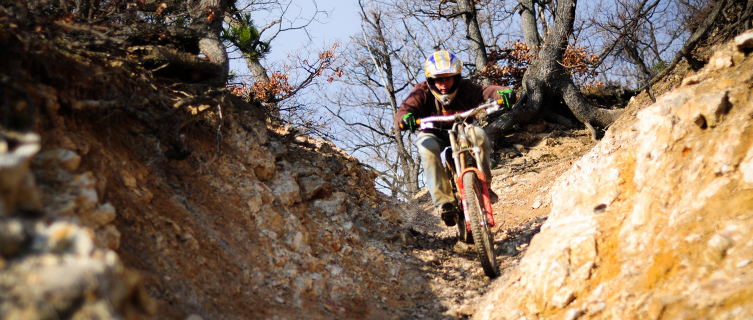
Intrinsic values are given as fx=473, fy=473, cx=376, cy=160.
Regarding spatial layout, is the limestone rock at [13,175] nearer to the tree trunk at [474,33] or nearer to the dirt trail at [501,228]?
the dirt trail at [501,228]

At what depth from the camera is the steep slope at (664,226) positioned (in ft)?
8.62

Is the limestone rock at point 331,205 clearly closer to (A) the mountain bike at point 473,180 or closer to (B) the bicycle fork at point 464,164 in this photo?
(A) the mountain bike at point 473,180

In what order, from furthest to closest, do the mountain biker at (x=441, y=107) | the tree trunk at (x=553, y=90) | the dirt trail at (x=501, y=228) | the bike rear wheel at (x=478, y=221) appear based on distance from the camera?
the tree trunk at (x=553, y=90) → the mountain biker at (x=441, y=107) → the dirt trail at (x=501, y=228) → the bike rear wheel at (x=478, y=221)

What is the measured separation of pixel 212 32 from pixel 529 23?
9.32m

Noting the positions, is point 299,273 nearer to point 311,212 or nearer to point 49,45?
point 311,212

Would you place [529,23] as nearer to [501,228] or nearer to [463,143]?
[501,228]

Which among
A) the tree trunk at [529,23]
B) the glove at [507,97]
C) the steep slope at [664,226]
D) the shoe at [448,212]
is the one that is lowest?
the steep slope at [664,226]

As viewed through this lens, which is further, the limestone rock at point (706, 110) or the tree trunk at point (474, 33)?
the tree trunk at point (474, 33)

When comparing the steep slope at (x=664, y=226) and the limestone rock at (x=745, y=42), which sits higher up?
the limestone rock at (x=745, y=42)

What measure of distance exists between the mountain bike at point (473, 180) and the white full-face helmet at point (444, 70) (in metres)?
0.33

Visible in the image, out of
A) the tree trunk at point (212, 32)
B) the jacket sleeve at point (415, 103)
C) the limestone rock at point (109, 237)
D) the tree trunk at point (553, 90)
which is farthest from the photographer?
the tree trunk at point (553, 90)

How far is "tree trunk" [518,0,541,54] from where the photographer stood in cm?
1224

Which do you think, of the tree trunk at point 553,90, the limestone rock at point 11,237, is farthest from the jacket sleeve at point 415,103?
the tree trunk at point 553,90

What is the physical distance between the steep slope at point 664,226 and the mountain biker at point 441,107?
100cm
